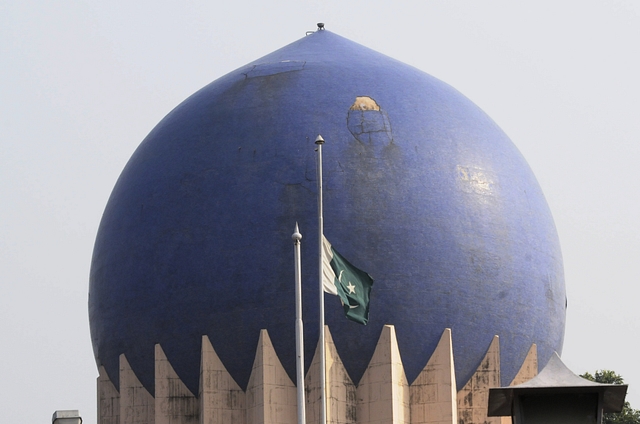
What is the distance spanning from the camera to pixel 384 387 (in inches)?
1115

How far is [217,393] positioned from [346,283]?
5119 millimetres

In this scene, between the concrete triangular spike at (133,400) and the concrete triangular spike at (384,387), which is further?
the concrete triangular spike at (133,400)

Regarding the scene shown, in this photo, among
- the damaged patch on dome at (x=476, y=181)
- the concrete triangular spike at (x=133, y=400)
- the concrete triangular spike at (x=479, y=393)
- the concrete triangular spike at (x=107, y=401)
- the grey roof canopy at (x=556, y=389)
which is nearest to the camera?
the grey roof canopy at (x=556, y=389)

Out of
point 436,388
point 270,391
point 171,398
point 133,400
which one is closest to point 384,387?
point 436,388

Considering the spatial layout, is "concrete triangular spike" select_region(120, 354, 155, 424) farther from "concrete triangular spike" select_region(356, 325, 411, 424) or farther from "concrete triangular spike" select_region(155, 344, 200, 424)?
"concrete triangular spike" select_region(356, 325, 411, 424)

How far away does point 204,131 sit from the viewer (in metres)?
31.2

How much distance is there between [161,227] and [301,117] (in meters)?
3.72

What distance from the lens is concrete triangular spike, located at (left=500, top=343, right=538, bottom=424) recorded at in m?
30.2

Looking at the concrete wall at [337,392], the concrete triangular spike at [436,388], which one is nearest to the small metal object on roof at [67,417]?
the concrete wall at [337,392]

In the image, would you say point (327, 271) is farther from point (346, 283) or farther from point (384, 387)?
point (384, 387)

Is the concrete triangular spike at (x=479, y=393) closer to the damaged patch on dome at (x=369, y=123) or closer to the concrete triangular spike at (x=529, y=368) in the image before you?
the concrete triangular spike at (x=529, y=368)

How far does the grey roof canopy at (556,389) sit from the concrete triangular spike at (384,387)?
243 inches

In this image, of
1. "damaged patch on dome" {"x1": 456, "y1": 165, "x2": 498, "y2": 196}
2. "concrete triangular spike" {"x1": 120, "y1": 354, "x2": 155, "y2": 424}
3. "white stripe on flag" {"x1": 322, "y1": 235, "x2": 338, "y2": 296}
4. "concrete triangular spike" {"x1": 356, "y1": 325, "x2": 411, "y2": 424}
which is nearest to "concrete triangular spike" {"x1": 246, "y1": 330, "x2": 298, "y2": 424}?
"concrete triangular spike" {"x1": 356, "y1": 325, "x2": 411, "y2": 424}

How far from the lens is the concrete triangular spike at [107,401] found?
32.0m
